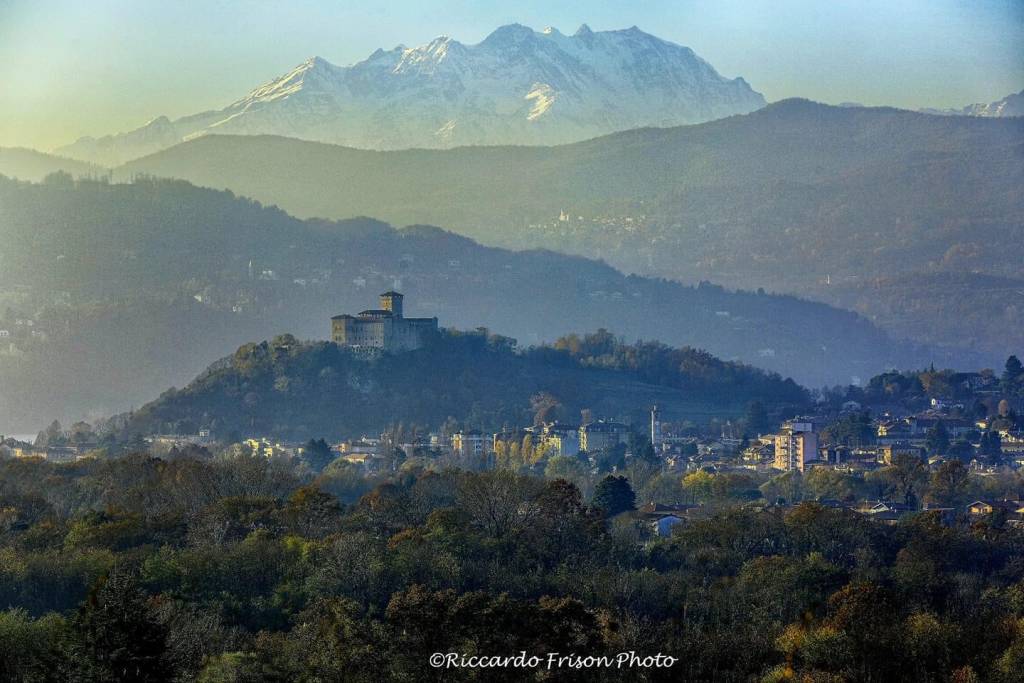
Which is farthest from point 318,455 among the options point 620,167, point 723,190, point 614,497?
point 620,167

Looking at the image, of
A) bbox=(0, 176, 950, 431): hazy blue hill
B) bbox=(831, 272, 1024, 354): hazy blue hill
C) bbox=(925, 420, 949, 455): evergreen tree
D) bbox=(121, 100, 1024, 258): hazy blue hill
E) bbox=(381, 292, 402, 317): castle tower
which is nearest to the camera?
bbox=(925, 420, 949, 455): evergreen tree

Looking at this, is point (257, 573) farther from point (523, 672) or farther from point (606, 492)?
point (606, 492)

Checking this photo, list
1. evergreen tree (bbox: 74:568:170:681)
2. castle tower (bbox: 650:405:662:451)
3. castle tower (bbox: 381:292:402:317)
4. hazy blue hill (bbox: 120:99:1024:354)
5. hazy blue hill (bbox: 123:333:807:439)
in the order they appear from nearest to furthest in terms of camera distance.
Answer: evergreen tree (bbox: 74:568:170:681) → castle tower (bbox: 650:405:662:451) → hazy blue hill (bbox: 123:333:807:439) → castle tower (bbox: 381:292:402:317) → hazy blue hill (bbox: 120:99:1024:354)

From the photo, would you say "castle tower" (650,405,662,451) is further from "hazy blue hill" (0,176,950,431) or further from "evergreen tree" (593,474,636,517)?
"hazy blue hill" (0,176,950,431)

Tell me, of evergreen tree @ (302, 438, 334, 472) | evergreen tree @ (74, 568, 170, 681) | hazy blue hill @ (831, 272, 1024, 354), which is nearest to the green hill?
hazy blue hill @ (831, 272, 1024, 354)

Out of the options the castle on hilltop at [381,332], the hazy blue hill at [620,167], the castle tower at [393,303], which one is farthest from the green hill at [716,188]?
the castle on hilltop at [381,332]

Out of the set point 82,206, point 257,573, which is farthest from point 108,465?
point 82,206

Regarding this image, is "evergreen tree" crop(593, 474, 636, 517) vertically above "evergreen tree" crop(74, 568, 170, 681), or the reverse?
"evergreen tree" crop(593, 474, 636, 517)
